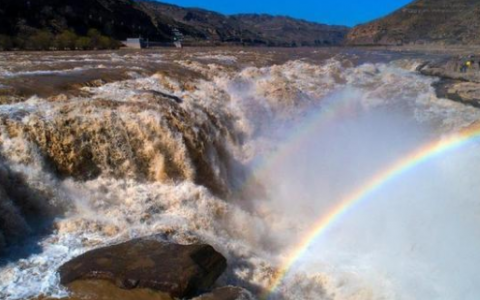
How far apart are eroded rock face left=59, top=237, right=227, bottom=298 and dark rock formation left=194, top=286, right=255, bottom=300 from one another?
0.14 meters

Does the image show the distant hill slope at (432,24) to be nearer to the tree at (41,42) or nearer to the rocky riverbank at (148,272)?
the tree at (41,42)

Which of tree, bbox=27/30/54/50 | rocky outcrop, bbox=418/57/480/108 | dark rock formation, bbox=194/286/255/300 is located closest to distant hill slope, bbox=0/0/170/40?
tree, bbox=27/30/54/50

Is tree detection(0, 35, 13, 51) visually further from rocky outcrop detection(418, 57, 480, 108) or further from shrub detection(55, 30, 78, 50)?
rocky outcrop detection(418, 57, 480, 108)

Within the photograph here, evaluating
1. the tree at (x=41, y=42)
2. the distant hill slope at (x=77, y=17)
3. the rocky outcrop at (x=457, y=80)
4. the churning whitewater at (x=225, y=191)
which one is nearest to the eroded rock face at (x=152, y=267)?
the churning whitewater at (x=225, y=191)

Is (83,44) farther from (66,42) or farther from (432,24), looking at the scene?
(432,24)

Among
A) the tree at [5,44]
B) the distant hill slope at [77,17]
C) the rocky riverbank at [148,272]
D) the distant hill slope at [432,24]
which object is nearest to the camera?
the rocky riverbank at [148,272]

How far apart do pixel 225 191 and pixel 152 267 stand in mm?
4503

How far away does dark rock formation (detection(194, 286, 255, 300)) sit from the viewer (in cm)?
561

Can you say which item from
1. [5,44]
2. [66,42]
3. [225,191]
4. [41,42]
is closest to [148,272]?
[225,191]

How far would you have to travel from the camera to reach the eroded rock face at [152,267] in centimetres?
554

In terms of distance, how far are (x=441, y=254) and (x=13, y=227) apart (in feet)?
21.7

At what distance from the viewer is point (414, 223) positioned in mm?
9711

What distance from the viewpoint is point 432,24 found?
96.1m

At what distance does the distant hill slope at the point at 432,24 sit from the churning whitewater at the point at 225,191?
75.1 meters
